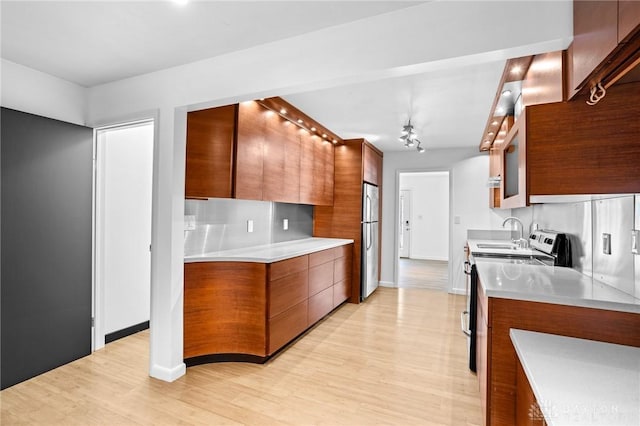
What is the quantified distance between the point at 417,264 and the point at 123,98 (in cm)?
709

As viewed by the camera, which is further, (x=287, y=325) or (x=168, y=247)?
(x=287, y=325)

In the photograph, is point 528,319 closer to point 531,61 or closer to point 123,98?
point 531,61

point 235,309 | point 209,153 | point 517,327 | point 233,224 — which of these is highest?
point 209,153

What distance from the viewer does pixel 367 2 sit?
1.64 meters

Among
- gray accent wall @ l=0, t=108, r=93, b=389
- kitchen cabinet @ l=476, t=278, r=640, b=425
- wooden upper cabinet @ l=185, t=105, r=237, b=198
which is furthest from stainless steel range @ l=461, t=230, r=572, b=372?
gray accent wall @ l=0, t=108, r=93, b=389

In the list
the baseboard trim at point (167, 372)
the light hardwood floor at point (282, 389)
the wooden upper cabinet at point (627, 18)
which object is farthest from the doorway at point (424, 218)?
the wooden upper cabinet at point (627, 18)

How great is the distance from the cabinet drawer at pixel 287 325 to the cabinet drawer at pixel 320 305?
15 cm

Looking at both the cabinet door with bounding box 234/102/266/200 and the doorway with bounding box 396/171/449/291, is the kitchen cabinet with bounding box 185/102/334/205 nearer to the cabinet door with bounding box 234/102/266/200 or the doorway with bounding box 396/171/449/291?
the cabinet door with bounding box 234/102/266/200

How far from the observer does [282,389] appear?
2293mm

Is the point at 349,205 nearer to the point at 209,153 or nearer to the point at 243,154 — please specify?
the point at 243,154

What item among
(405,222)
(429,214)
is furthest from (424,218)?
(405,222)

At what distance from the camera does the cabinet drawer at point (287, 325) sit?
273 cm

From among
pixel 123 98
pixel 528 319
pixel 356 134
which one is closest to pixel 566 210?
pixel 528 319

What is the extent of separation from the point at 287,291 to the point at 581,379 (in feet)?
7.42
